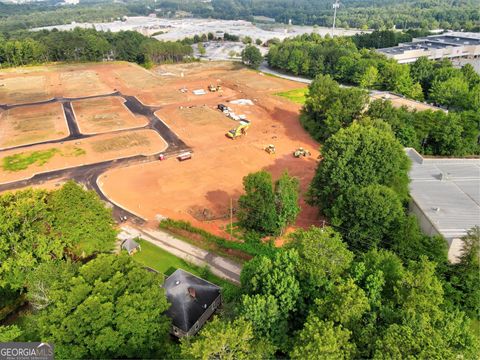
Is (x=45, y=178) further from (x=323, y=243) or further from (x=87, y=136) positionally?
(x=323, y=243)

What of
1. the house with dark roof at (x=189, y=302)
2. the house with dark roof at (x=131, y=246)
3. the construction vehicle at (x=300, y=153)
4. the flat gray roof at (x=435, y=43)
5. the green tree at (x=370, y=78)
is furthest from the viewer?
the flat gray roof at (x=435, y=43)

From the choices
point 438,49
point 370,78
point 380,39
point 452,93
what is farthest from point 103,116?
point 380,39

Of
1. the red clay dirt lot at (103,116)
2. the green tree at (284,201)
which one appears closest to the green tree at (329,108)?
the green tree at (284,201)

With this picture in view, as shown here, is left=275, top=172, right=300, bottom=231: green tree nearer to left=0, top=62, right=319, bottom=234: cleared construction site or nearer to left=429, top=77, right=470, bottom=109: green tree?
left=0, top=62, right=319, bottom=234: cleared construction site

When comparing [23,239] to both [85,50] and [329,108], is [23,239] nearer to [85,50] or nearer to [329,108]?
[329,108]

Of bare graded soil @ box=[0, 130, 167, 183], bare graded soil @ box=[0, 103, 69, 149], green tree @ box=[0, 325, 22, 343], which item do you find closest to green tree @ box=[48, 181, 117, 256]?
green tree @ box=[0, 325, 22, 343]

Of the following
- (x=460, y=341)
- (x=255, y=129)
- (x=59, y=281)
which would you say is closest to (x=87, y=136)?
(x=255, y=129)

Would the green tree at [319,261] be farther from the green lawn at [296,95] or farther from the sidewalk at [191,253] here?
the green lawn at [296,95]
